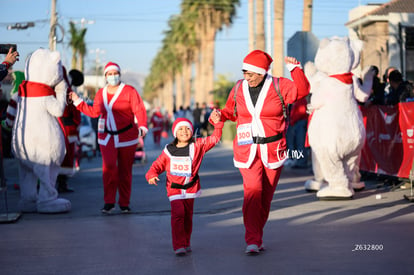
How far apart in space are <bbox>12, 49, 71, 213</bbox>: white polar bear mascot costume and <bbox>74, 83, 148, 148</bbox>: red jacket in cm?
56

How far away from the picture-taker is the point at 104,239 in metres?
8.30

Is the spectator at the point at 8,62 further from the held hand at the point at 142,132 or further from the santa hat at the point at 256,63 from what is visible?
the santa hat at the point at 256,63

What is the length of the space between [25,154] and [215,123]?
4036 mm

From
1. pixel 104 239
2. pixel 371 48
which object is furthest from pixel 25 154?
pixel 371 48

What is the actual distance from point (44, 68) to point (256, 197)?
4.48 metres

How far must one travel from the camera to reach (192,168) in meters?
7.47

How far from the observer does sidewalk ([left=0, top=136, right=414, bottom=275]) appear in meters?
6.66

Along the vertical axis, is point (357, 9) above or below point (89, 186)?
above

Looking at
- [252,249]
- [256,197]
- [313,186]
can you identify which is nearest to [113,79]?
[256,197]

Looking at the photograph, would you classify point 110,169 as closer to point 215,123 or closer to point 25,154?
point 25,154

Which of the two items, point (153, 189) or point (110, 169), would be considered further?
point (153, 189)

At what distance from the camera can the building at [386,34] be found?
31.5m

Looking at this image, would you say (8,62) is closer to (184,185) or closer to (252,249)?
(184,185)

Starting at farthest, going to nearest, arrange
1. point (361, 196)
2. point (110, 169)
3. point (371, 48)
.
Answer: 1. point (371, 48)
2. point (361, 196)
3. point (110, 169)
